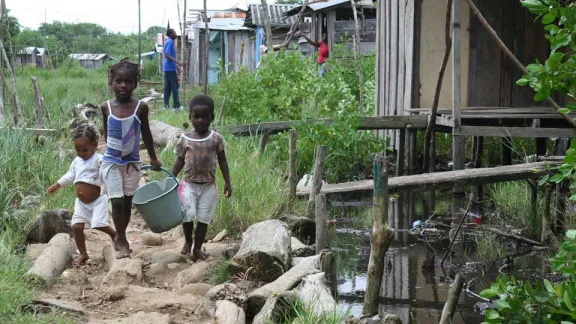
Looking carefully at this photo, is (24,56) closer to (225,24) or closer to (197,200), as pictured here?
(225,24)

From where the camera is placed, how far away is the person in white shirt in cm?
563

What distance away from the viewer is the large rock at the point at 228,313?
4.36 metres

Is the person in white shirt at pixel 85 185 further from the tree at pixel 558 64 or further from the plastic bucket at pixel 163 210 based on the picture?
the tree at pixel 558 64

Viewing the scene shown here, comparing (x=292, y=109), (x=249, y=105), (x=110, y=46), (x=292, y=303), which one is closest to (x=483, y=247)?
(x=292, y=303)

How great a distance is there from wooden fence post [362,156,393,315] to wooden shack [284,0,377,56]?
14977 millimetres

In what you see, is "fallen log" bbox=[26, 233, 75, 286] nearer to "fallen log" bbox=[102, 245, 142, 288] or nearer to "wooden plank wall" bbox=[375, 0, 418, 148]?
"fallen log" bbox=[102, 245, 142, 288]

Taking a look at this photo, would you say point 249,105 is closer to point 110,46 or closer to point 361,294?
point 361,294

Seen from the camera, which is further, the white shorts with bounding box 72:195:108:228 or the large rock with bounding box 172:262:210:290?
the white shorts with bounding box 72:195:108:228

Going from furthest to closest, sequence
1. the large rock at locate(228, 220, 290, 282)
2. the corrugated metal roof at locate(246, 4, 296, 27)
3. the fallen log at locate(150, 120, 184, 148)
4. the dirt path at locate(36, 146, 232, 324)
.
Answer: the corrugated metal roof at locate(246, 4, 296, 27)
the fallen log at locate(150, 120, 184, 148)
the large rock at locate(228, 220, 290, 282)
the dirt path at locate(36, 146, 232, 324)

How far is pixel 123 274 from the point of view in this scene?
16.7 ft

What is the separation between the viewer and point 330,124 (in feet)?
32.8

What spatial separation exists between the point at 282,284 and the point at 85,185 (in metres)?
1.77

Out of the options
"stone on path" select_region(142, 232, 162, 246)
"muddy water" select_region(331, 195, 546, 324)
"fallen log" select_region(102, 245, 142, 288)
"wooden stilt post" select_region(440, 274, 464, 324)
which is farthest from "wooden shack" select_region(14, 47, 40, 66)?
"wooden stilt post" select_region(440, 274, 464, 324)

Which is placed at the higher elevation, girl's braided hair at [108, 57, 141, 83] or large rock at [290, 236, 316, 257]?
girl's braided hair at [108, 57, 141, 83]
